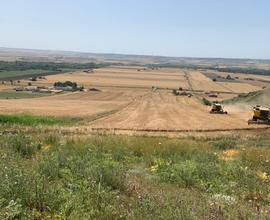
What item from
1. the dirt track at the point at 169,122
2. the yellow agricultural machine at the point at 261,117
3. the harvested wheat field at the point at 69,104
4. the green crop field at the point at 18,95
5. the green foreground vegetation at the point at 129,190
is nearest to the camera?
the green foreground vegetation at the point at 129,190

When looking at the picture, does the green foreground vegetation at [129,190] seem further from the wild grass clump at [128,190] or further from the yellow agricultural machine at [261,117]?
the yellow agricultural machine at [261,117]

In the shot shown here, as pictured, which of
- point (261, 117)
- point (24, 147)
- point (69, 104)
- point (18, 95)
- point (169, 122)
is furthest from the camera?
point (18, 95)

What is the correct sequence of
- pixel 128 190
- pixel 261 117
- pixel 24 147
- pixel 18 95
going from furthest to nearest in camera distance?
pixel 18 95 → pixel 261 117 → pixel 24 147 → pixel 128 190

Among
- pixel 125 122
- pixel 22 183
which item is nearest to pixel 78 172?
pixel 22 183

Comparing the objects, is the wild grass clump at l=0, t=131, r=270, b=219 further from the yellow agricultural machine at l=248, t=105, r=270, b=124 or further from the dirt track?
the yellow agricultural machine at l=248, t=105, r=270, b=124

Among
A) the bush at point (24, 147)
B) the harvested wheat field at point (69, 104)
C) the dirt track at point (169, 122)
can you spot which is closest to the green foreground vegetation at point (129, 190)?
the bush at point (24, 147)

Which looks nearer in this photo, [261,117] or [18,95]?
[261,117]

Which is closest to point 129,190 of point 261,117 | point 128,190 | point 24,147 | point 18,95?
point 128,190

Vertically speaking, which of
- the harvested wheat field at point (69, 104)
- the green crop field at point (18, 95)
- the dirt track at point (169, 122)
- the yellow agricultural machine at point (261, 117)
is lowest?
the green crop field at point (18, 95)

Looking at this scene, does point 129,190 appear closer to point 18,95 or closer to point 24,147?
point 24,147

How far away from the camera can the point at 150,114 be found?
6009 cm

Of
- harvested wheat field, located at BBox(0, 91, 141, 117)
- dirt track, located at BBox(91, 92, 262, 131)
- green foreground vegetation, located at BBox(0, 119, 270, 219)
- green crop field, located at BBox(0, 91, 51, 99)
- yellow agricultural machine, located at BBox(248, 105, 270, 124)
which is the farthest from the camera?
green crop field, located at BBox(0, 91, 51, 99)

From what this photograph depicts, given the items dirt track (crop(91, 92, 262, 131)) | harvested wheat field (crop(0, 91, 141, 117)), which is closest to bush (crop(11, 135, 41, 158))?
dirt track (crop(91, 92, 262, 131))

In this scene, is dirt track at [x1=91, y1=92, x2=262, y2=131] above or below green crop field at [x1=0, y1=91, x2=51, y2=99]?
above
